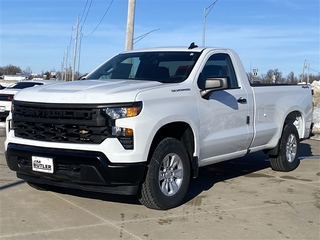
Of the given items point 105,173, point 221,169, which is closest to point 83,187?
point 105,173

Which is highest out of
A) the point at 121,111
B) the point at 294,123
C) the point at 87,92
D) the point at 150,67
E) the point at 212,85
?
the point at 150,67

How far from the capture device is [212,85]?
6.05 m

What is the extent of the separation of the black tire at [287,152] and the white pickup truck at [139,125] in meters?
1.22

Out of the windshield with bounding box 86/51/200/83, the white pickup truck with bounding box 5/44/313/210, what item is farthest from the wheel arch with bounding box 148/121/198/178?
the windshield with bounding box 86/51/200/83

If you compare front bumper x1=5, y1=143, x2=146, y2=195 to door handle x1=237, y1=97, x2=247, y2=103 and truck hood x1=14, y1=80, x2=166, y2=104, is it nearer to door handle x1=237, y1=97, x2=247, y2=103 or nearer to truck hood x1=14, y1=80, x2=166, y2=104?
truck hood x1=14, y1=80, x2=166, y2=104

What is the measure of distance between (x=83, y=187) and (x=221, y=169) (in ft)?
12.5

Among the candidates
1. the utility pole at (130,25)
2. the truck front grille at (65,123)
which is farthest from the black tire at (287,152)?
the utility pole at (130,25)

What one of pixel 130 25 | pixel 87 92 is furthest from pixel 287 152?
pixel 130 25

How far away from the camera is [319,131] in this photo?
15.2m

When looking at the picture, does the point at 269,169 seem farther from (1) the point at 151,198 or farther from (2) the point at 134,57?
(1) the point at 151,198

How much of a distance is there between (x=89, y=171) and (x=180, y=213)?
47.4 inches

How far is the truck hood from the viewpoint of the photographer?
16.8ft

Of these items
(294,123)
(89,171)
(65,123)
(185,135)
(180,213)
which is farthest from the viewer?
(294,123)

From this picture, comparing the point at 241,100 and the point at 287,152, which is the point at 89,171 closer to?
the point at 241,100
